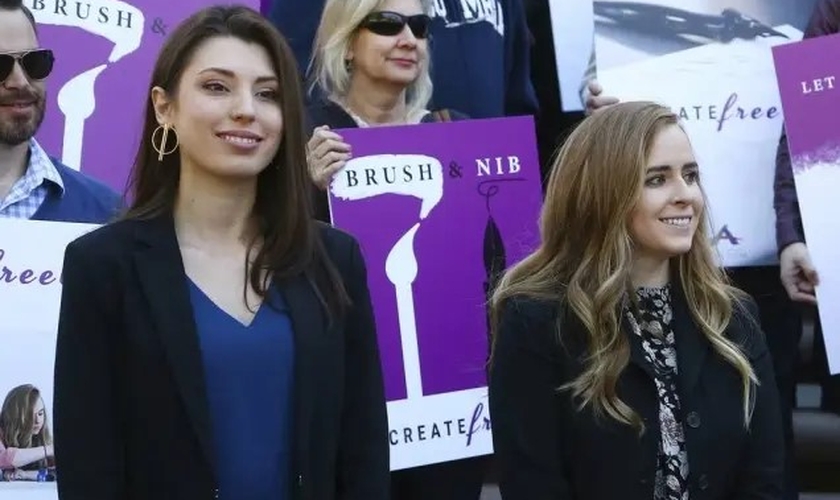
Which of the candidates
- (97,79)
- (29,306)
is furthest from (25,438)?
(97,79)

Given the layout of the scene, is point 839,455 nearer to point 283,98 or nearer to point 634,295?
point 634,295

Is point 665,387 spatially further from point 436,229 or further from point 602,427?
point 436,229

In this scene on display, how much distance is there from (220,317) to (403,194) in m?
1.47

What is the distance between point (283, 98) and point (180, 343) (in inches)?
19.5

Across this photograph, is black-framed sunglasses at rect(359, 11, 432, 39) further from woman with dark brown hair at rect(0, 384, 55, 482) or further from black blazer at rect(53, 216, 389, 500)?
black blazer at rect(53, 216, 389, 500)

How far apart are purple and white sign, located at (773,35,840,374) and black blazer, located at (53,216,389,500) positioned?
6.95 ft

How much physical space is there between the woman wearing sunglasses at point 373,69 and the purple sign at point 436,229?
5.1 inches

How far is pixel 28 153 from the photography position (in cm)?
397

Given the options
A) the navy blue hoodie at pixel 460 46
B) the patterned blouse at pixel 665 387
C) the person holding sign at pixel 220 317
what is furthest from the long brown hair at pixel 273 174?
the navy blue hoodie at pixel 460 46

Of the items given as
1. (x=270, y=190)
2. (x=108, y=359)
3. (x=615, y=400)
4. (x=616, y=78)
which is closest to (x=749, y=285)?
(x=616, y=78)

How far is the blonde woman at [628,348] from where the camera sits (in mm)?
3262

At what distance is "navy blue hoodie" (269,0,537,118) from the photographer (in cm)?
485

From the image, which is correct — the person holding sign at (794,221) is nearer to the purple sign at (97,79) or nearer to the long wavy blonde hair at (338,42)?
the long wavy blonde hair at (338,42)

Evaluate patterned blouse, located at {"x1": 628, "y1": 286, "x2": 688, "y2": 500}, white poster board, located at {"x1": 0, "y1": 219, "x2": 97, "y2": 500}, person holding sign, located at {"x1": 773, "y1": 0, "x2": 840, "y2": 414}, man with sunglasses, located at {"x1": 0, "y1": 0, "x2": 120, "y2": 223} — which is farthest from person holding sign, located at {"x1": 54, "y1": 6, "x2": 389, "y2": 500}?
person holding sign, located at {"x1": 773, "y1": 0, "x2": 840, "y2": 414}
